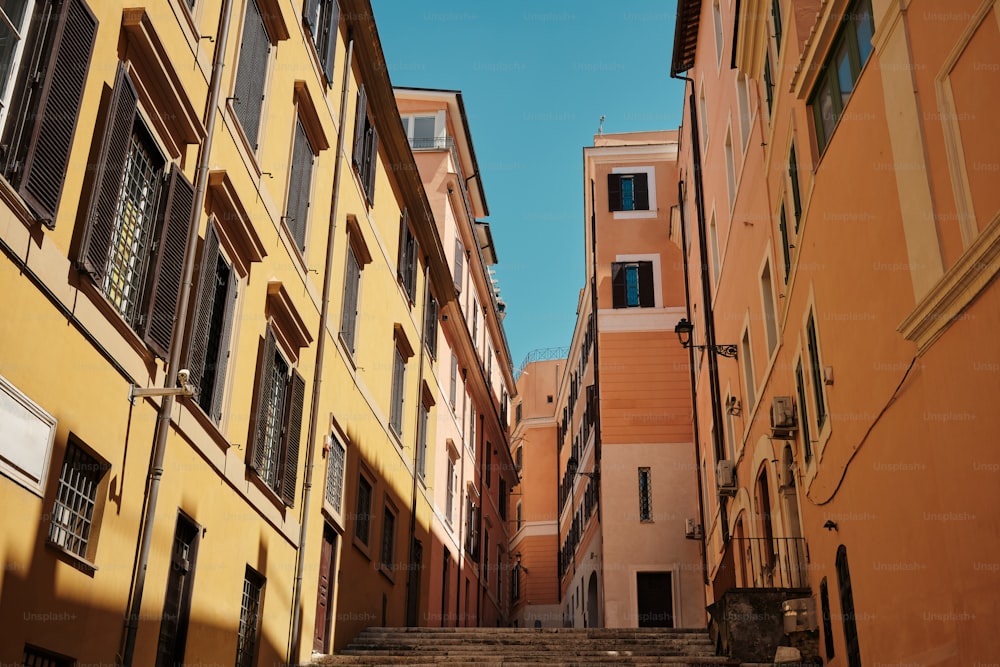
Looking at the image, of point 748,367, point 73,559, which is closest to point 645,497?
point 748,367

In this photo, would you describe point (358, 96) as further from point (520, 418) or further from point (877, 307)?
point (520, 418)

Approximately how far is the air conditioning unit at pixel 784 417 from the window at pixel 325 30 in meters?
7.77

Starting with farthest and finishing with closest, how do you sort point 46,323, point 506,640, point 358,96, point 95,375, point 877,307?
point 358,96
point 506,640
point 877,307
point 95,375
point 46,323

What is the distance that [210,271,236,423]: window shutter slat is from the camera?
1100cm

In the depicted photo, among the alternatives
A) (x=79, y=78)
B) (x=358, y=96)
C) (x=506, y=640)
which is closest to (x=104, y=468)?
(x=79, y=78)

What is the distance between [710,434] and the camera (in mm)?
23547

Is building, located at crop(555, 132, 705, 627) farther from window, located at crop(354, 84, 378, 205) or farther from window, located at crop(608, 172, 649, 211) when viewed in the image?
window, located at crop(354, 84, 378, 205)

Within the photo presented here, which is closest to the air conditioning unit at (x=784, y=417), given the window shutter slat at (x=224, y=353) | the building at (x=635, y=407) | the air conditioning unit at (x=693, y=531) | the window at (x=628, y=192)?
the window shutter slat at (x=224, y=353)

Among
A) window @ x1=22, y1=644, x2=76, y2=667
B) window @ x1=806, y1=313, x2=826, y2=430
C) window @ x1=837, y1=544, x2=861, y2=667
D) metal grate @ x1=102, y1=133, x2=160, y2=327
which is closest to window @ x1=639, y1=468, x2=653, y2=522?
window @ x1=806, y1=313, x2=826, y2=430

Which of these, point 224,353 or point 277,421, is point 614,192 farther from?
point 224,353

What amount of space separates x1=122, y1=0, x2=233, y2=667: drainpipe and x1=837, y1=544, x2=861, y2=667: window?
258 inches

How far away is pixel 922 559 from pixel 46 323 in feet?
21.9

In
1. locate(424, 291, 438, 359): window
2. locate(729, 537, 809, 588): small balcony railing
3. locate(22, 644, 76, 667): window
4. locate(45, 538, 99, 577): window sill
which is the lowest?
locate(22, 644, 76, 667): window

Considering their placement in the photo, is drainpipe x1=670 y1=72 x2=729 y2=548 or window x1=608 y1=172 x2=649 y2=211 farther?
window x1=608 y1=172 x2=649 y2=211
